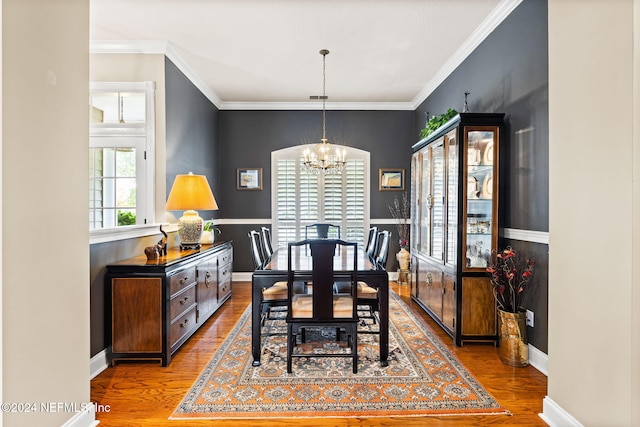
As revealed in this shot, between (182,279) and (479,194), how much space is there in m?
2.82

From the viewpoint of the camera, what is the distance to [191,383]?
2.52 m

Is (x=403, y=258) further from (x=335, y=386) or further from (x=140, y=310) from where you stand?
(x=140, y=310)

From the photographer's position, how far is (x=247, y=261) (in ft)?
19.6

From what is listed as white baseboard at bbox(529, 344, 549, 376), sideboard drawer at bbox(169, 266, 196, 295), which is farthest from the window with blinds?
white baseboard at bbox(529, 344, 549, 376)

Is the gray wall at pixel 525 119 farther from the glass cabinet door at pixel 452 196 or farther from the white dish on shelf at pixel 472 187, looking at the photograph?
the glass cabinet door at pixel 452 196

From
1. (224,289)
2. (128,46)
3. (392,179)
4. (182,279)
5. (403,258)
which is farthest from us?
(392,179)

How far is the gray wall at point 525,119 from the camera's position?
265 centimetres

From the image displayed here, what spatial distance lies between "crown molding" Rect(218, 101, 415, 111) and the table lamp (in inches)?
106

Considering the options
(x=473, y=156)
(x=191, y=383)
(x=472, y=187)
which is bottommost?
(x=191, y=383)

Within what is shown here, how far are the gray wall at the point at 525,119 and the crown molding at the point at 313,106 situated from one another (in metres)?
2.40

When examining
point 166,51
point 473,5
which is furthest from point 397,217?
point 166,51

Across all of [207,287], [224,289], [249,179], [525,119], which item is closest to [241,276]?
[224,289]
